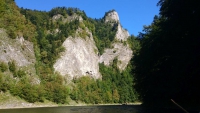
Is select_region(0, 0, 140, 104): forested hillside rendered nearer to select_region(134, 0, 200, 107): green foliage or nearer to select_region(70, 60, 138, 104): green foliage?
select_region(70, 60, 138, 104): green foliage

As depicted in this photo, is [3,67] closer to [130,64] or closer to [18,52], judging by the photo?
[18,52]

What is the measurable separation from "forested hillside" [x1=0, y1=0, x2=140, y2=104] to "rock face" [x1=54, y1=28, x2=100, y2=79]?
362 centimetres

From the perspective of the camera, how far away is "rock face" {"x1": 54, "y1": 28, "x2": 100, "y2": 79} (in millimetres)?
138875

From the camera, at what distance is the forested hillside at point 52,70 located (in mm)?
98438

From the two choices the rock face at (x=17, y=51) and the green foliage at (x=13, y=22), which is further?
the green foliage at (x=13, y=22)

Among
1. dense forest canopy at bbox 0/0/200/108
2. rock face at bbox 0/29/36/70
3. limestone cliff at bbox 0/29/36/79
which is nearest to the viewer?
dense forest canopy at bbox 0/0/200/108

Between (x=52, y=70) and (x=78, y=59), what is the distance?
25433mm

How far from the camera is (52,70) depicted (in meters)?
128

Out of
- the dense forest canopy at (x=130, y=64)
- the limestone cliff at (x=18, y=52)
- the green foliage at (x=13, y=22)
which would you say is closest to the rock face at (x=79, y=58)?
the dense forest canopy at (x=130, y=64)

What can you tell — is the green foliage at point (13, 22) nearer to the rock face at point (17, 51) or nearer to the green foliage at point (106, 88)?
the rock face at point (17, 51)

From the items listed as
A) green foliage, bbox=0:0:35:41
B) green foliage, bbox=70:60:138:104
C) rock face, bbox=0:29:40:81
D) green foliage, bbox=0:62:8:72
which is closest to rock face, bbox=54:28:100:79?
green foliage, bbox=70:60:138:104

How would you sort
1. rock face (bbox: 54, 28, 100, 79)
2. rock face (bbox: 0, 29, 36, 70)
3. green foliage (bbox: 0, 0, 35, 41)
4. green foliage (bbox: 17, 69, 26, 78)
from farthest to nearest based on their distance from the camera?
1. rock face (bbox: 54, 28, 100, 79)
2. green foliage (bbox: 0, 0, 35, 41)
3. rock face (bbox: 0, 29, 36, 70)
4. green foliage (bbox: 17, 69, 26, 78)

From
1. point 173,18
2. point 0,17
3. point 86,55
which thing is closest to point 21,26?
point 0,17

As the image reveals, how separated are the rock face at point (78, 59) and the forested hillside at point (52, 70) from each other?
3615 millimetres
